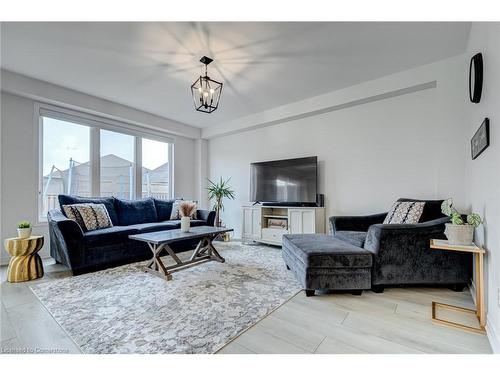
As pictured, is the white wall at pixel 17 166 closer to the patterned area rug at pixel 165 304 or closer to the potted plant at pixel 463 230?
the patterned area rug at pixel 165 304

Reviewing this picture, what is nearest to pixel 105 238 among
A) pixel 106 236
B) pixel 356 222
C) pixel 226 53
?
pixel 106 236

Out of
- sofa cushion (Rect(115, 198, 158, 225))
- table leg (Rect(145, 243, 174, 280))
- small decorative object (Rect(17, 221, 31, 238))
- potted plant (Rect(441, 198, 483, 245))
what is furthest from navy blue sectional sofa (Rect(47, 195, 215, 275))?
potted plant (Rect(441, 198, 483, 245))

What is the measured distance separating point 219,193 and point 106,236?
2.34 metres

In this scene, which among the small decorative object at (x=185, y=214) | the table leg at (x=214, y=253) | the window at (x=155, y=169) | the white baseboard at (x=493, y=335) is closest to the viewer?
the white baseboard at (x=493, y=335)

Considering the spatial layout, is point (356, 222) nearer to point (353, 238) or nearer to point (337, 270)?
point (353, 238)

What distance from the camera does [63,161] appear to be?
3.75m

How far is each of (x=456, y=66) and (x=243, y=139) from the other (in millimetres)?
3496

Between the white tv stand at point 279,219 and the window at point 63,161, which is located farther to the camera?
the white tv stand at point 279,219

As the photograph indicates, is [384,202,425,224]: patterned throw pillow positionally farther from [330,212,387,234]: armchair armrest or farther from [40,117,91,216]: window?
[40,117,91,216]: window

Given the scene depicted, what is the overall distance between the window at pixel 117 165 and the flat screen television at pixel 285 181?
2.38 meters

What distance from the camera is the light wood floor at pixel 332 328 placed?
1.43m

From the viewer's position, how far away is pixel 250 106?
4.26 m

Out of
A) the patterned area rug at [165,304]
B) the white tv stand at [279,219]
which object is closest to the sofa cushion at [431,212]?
the white tv stand at [279,219]

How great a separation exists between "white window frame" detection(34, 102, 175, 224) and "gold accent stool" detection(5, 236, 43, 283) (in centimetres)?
107
